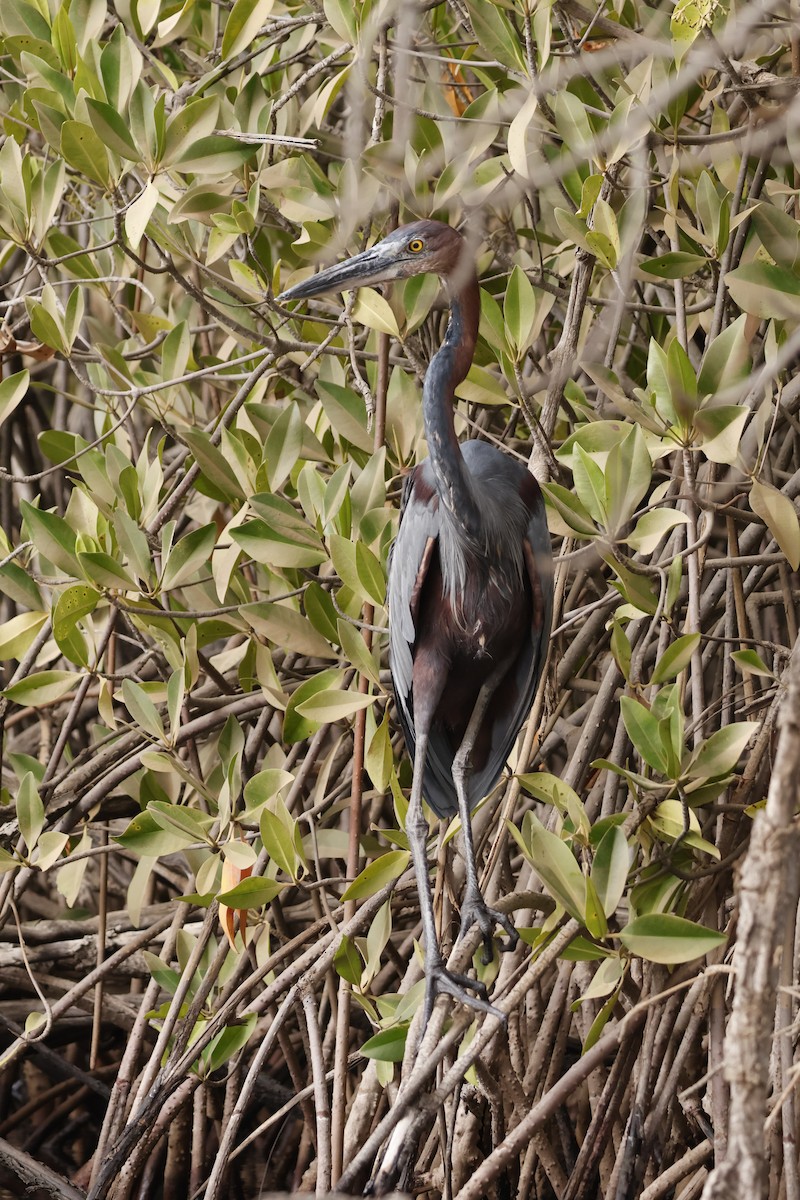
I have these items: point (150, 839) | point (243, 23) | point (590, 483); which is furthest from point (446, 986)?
point (243, 23)

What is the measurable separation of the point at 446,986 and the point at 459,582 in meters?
0.65

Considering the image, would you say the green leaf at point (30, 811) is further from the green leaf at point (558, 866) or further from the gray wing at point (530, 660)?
the green leaf at point (558, 866)

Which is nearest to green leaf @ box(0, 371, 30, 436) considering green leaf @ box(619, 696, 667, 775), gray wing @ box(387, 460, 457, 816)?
gray wing @ box(387, 460, 457, 816)

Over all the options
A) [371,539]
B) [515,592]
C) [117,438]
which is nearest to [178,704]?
[371,539]

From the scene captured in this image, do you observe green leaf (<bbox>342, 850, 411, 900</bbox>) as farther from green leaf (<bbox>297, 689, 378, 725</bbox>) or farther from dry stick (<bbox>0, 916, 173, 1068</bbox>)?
dry stick (<bbox>0, 916, 173, 1068</bbox>)

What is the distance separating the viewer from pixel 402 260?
2.01m

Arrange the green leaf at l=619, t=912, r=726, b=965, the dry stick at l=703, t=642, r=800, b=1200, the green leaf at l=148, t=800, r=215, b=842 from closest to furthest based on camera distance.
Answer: the dry stick at l=703, t=642, r=800, b=1200
the green leaf at l=619, t=912, r=726, b=965
the green leaf at l=148, t=800, r=215, b=842

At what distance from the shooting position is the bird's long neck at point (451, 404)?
6.14 ft

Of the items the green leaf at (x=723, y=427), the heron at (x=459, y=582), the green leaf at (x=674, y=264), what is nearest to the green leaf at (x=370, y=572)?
the heron at (x=459, y=582)

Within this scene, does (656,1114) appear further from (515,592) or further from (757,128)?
(757,128)

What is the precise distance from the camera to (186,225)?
233 cm

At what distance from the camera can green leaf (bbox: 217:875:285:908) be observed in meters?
1.82

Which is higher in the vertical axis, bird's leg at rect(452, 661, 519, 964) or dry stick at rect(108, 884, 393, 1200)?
bird's leg at rect(452, 661, 519, 964)

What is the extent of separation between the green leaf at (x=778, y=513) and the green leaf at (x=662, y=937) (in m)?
0.56
